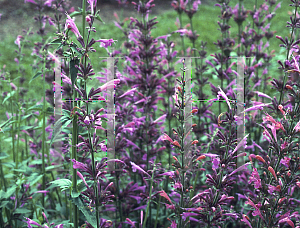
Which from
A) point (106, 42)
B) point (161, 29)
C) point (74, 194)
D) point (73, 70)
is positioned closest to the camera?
point (73, 70)

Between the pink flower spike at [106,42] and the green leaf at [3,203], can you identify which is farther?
the green leaf at [3,203]

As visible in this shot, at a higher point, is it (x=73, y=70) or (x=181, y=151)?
(x=73, y=70)

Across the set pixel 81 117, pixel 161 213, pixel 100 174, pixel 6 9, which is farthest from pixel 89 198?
pixel 6 9

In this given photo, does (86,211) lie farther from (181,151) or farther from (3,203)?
(3,203)

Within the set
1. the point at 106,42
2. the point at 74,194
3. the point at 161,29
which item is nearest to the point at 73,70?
the point at 106,42

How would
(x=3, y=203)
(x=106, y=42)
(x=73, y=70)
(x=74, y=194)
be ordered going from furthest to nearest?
(x=3, y=203) < (x=106, y=42) < (x=74, y=194) < (x=73, y=70)

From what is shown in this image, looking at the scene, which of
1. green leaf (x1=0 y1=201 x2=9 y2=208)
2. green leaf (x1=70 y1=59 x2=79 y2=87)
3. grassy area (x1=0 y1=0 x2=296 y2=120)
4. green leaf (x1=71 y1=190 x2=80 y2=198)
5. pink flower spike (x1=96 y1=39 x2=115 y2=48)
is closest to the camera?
green leaf (x1=70 y1=59 x2=79 y2=87)

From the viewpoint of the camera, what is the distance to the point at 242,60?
281 centimetres

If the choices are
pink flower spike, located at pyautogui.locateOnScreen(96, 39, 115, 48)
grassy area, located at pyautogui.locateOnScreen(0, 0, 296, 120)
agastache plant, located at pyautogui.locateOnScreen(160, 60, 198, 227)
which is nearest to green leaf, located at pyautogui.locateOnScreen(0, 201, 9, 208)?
agastache plant, located at pyautogui.locateOnScreen(160, 60, 198, 227)

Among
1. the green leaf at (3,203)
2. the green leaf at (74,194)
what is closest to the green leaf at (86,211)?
the green leaf at (74,194)

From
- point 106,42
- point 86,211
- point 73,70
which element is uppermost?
point 106,42

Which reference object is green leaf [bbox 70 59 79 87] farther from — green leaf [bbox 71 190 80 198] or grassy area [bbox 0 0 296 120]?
grassy area [bbox 0 0 296 120]

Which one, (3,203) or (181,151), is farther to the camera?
(3,203)

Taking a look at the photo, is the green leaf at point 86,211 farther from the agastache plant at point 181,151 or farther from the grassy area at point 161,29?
the grassy area at point 161,29
